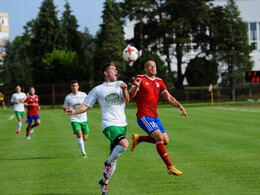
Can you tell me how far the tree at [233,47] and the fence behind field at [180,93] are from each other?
7.94ft

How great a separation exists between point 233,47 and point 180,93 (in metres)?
11.1

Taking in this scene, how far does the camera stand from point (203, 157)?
11.6m

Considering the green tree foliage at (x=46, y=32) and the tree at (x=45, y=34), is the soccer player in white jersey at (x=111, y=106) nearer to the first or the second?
the tree at (x=45, y=34)

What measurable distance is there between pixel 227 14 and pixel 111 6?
21929 millimetres

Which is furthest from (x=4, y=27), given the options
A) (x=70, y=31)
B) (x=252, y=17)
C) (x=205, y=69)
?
(x=205, y=69)

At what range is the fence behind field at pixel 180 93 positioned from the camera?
50.6 m

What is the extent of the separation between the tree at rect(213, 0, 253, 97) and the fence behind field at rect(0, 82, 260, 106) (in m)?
2.42

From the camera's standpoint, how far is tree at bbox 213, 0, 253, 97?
189 ft

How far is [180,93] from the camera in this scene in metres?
53.5

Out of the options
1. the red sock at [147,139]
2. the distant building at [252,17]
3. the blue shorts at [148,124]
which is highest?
the distant building at [252,17]

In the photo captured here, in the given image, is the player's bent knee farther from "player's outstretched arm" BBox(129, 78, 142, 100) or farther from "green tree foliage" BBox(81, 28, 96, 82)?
"green tree foliage" BBox(81, 28, 96, 82)

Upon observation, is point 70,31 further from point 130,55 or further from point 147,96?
point 147,96

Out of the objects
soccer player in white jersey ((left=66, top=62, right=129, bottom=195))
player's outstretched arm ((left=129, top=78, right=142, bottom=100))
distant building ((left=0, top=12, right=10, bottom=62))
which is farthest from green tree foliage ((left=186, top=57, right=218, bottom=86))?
distant building ((left=0, top=12, right=10, bottom=62))

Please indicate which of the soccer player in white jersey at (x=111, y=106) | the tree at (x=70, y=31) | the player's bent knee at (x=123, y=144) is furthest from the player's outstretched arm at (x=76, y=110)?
the tree at (x=70, y=31)
